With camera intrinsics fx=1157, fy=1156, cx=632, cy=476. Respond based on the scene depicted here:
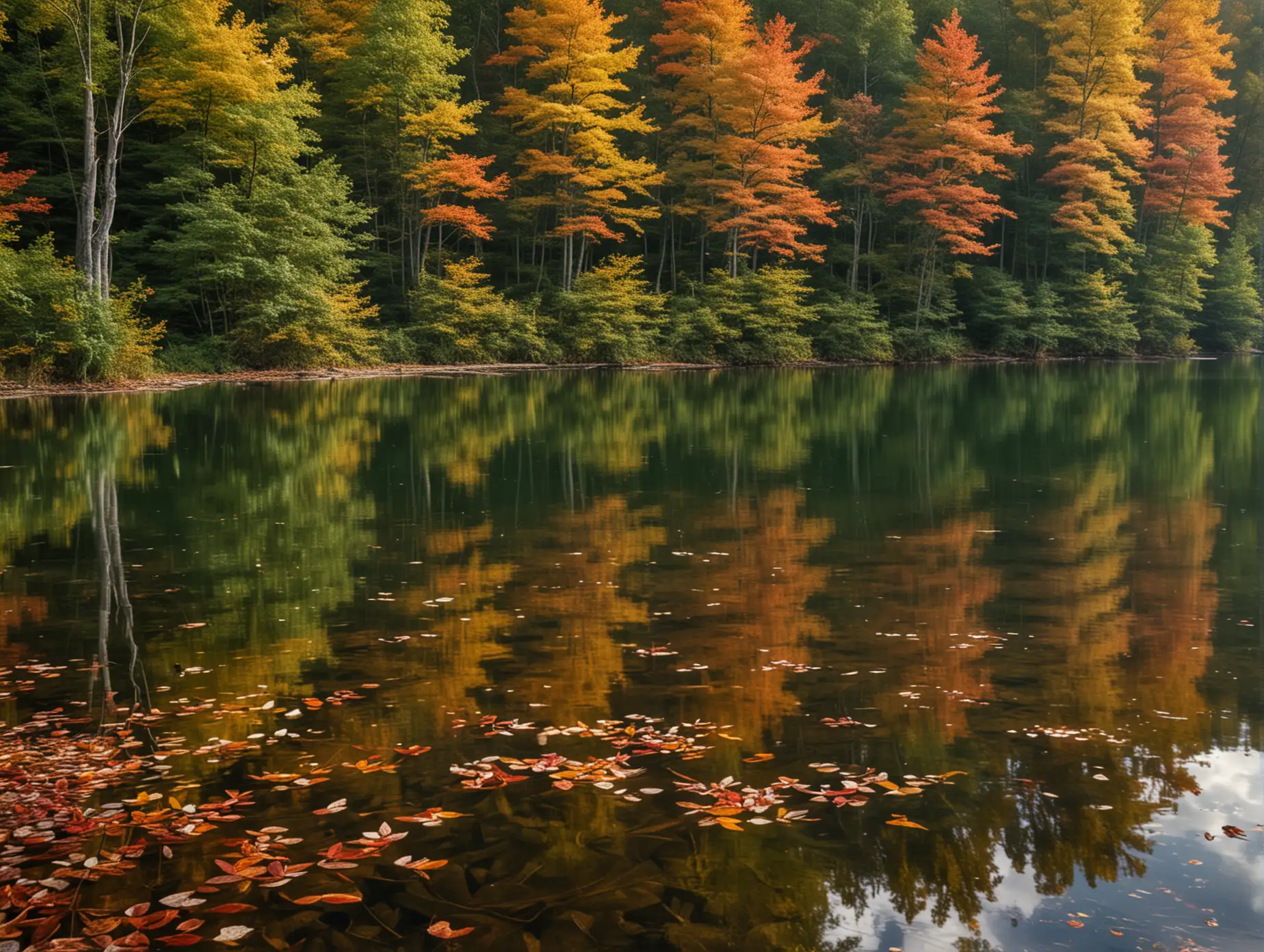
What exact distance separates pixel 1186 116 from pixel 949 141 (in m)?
12.2

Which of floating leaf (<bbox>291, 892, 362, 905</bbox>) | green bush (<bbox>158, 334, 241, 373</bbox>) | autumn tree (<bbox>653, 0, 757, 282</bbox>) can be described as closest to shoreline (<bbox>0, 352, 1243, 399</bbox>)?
green bush (<bbox>158, 334, 241, 373</bbox>)

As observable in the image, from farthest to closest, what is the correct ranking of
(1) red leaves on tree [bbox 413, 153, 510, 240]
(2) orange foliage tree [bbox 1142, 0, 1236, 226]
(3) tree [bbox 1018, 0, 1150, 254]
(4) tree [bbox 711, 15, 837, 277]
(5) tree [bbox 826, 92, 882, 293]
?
(2) orange foliage tree [bbox 1142, 0, 1236, 226] < (3) tree [bbox 1018, 0, 1150, 254] < (5) tree [bbox 826, 92, 882, 293] < (4) tree [bbox 711, 15, 837, 277] < (1) red leaves on tree [bbox 413, 153, 510, 240]

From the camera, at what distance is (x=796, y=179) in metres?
44.8

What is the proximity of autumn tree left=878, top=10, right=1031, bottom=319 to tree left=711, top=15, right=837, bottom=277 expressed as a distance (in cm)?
370

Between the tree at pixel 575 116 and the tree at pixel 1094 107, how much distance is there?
16.8 m

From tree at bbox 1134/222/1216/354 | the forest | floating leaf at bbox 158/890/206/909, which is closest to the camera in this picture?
floating leaf at bbox 158/890/206/909

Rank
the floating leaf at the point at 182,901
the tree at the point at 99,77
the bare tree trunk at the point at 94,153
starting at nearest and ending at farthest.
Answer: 1. the floating leaf at the point at 182,901
2. the bare tree trunk at the point at 94,153
3. the tree at the point at 99,77

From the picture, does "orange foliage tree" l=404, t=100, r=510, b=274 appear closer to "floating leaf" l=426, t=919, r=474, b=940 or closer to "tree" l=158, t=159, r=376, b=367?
"tree" l=158, t=159, r=376, b=367

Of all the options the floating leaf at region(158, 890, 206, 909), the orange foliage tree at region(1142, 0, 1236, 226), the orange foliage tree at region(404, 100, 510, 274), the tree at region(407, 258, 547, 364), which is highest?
the orange foliage tree at region(1142, 0, 1236, 226)

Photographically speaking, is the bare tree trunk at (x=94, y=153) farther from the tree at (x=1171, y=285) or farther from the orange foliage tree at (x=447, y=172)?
the tree at (x=1171, y=285)

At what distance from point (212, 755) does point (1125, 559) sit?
7.34m

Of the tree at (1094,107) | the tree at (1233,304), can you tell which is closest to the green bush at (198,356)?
the tree at (1094,107)

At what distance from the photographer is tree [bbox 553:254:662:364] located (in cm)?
3809

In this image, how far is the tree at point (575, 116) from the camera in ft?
123
